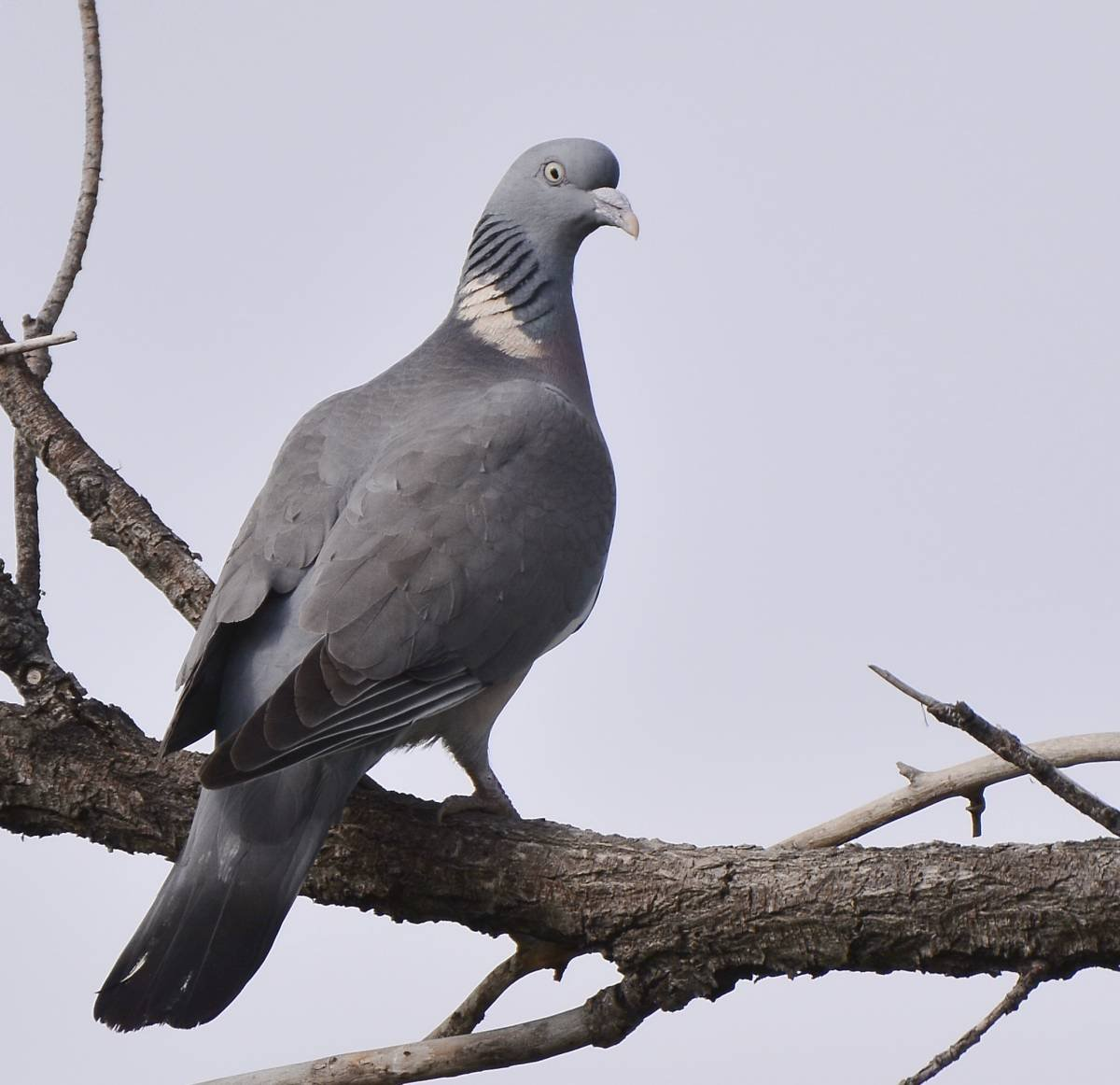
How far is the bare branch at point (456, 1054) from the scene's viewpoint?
2.74 metres

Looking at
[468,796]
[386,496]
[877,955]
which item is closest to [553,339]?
[386,496]

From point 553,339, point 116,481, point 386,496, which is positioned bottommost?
point 386,496

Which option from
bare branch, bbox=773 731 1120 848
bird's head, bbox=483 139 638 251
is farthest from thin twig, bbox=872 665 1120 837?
bird's head, bbox=483 139 638 251

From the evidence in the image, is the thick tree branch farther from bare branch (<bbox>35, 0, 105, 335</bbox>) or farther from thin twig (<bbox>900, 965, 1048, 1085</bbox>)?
bare branch (<bbox>35, 0, 105, 335</bbox>)

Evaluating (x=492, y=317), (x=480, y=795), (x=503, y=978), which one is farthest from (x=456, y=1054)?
(x=492, y=317)

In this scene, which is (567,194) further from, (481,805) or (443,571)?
(481,805)

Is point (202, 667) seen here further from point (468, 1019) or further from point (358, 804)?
point (468, 1019)

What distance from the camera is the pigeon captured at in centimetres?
273

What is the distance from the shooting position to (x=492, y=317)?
165 inches

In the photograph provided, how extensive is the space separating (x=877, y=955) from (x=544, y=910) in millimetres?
618

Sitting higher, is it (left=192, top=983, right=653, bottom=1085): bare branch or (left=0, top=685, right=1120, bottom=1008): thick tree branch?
(left=0, top=685, right=1120, bottom=1008): thick tree branch

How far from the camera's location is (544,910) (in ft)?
9.60

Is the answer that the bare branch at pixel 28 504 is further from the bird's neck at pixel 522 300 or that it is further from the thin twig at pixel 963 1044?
the thin twig at pixel 963 1044

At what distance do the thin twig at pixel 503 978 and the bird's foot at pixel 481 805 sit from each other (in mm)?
258
